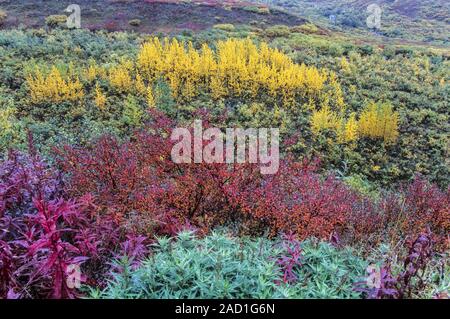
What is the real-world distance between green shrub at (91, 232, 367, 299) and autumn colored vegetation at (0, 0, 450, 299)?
0.05ft

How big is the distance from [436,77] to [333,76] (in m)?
5.22

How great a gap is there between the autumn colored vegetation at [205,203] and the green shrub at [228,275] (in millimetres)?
15

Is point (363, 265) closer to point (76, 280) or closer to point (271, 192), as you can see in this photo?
point (271, 192)

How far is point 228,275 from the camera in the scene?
2984 millimetres

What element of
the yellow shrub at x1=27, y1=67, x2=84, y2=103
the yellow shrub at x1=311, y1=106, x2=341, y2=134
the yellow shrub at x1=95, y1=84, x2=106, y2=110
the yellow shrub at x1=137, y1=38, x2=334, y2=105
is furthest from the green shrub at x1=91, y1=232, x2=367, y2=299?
the yellow shrub at x1=27, y1=67, x2=84, y2=103

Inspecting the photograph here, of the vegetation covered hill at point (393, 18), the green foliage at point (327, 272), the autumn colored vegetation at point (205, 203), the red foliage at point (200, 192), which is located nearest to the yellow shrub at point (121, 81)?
the autumn colored vegetation at point (205, 203)

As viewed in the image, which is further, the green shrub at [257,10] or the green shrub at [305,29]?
the green shrub at [257,10]

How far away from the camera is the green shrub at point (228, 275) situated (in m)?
2.75

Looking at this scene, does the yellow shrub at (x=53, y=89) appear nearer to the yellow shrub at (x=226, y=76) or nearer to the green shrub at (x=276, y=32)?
the yellow shrub at (x=226, y=76)

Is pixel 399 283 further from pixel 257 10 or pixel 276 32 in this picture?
pixel 257 10

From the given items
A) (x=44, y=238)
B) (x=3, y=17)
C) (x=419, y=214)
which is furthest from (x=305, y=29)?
(x=44, y=238)

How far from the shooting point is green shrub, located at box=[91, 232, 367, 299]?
275 centimetres
